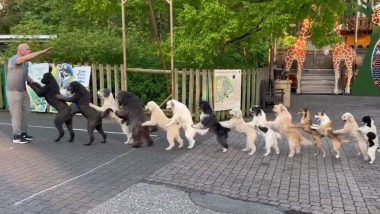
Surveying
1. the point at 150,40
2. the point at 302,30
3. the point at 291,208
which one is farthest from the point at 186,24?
the point at 302,30

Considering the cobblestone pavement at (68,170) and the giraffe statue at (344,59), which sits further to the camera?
the giraffe statue at (344,59)

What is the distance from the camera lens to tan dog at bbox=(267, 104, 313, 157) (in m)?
8.01

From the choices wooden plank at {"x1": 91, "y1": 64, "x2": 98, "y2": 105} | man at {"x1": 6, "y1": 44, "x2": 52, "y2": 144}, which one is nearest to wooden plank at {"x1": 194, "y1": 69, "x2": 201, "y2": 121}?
wooden plank at {"x1": 91, "y1": 64, "x2": 98, "y2": 105}

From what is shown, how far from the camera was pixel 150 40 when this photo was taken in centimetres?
1730

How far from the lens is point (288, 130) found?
8.00 metres

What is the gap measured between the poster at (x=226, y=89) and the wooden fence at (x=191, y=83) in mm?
162

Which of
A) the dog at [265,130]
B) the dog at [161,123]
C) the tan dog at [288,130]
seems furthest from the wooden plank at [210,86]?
the tan dog at [288,130]

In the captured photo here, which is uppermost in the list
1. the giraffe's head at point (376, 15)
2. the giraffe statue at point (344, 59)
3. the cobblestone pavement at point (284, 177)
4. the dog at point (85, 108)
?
the giraffe's head at point (376, 15)

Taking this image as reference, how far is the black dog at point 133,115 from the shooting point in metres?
8.56

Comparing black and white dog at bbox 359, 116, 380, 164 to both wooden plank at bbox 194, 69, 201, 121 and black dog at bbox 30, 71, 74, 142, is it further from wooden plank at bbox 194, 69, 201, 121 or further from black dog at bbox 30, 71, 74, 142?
black dog at bbox 30, 71, 74, 142

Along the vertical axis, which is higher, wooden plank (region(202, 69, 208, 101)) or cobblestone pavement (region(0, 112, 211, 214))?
wooden plank (region(202, 69, 208, 101))

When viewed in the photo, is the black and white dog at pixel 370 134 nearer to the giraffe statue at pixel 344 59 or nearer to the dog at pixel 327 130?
the dog at pixel 327 130

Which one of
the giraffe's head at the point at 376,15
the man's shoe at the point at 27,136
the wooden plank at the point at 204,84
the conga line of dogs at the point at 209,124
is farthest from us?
the giraffe's head at the point at 376,15

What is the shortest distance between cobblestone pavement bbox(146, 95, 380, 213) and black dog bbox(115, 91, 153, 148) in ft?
3.42
